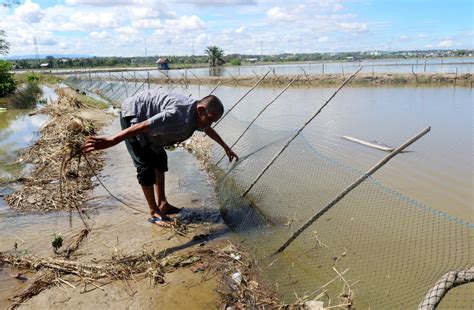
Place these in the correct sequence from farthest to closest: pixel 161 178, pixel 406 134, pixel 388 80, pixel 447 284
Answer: pixel 388 80 → pixel 406 134 → pixel 161 178 → pixel 447 284

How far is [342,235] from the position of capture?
4.12m

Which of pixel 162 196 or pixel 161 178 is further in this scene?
pixel 162 196

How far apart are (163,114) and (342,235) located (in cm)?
223

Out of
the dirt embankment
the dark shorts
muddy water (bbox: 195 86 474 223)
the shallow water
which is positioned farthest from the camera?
the shallow water

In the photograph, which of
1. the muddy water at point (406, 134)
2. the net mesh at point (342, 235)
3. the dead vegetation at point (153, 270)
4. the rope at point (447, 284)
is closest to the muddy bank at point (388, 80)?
the muddy water at point (406, 134)

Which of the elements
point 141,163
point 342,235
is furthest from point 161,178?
point 342,235

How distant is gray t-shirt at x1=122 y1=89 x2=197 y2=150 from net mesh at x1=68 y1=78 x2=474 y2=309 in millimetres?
1256

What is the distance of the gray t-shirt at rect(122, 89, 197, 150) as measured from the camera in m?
3.35

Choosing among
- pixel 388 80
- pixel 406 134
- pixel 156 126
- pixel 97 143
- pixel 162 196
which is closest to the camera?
pixel 97 143

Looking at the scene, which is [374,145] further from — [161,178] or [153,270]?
[153,270]

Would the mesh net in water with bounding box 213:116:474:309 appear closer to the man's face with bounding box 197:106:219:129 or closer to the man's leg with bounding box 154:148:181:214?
the man's leg with bounding box 154:148:181:214

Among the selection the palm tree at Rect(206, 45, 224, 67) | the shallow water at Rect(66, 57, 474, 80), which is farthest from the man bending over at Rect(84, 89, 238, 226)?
the palm tree at Rect(206, 45, 224, 67)

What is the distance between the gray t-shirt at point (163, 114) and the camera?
3346 millimetres

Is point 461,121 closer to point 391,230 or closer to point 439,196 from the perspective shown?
point 439,196
